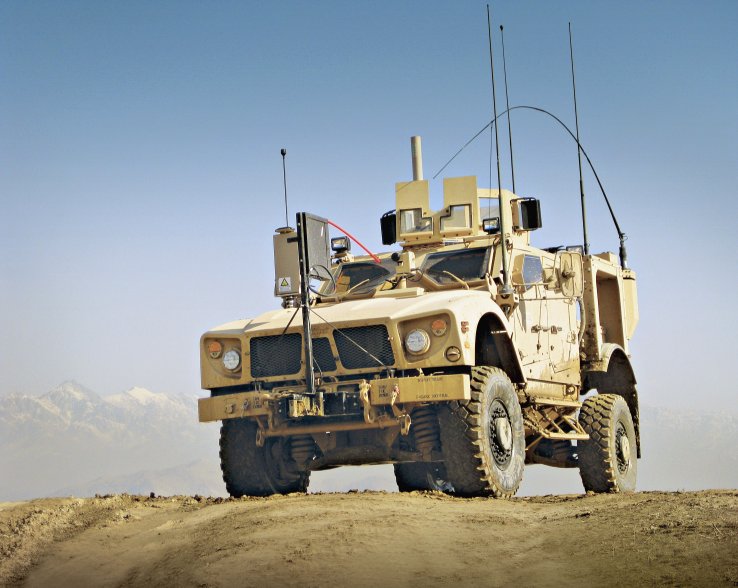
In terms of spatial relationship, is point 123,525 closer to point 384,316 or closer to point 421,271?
point 384,316

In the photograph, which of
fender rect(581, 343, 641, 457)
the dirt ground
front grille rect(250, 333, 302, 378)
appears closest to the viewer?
the dirt ground

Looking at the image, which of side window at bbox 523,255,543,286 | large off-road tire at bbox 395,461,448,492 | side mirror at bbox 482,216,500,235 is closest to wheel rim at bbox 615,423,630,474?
large off-road tire at bbox 395,461,448,492

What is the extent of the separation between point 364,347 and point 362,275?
93.6 inches

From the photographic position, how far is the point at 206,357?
1205cm

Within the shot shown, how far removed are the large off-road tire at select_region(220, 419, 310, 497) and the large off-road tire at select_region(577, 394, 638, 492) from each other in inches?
155

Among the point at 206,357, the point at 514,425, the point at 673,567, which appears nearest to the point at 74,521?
the point at 206,357

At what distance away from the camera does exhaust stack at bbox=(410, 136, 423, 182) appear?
50.3ft

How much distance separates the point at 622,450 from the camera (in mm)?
14828

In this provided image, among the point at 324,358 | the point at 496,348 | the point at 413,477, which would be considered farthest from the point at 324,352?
the point at 413,477

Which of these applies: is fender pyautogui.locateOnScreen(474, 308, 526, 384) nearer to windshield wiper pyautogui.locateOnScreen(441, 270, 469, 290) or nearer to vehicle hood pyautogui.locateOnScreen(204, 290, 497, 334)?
vehicle hood pyautogui.locateOnScreen(204, 290, 497, 334)

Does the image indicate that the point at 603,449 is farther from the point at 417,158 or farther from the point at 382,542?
the point at 382,542

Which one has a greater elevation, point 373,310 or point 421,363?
point 373,310

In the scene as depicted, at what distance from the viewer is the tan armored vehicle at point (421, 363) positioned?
10977mm

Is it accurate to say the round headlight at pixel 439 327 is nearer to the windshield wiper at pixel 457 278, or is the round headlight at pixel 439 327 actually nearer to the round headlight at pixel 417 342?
the round headlight at pixel 417 342
